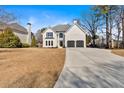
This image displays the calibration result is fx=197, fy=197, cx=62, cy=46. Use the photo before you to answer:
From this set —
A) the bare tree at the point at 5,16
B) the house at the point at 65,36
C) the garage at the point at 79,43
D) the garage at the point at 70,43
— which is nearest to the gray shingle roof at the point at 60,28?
the house at the point at 65,36

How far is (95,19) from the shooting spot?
33.7 m

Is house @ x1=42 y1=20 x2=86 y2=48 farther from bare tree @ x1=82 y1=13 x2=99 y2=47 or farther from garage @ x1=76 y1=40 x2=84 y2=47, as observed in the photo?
bare tree @ x1=82 y1=13 x2=99 y2=47

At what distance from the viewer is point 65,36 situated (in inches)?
1280

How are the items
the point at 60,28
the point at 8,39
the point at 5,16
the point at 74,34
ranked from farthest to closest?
the point at 60,28 < the point at 74,34 < the point at 8,39 < the point at 5,16

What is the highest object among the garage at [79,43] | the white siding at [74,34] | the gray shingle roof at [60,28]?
the gray shingle roof at [60,28]

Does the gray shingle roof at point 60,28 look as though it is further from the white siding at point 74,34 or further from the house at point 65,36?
the white siding at point 74,34

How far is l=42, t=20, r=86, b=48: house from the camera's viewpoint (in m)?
Answer: 32.0

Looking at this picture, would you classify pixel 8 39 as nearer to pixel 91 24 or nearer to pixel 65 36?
pixel 65 36

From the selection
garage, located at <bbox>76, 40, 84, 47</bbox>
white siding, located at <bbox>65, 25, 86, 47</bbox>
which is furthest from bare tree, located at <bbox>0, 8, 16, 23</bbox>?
garage, located at <bbox>76, 40, 84, 47</bbox>

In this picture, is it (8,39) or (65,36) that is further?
(65,36)

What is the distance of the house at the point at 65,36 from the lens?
31958 mm

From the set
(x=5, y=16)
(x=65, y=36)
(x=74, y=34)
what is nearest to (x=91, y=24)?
(x=74, y=34)
